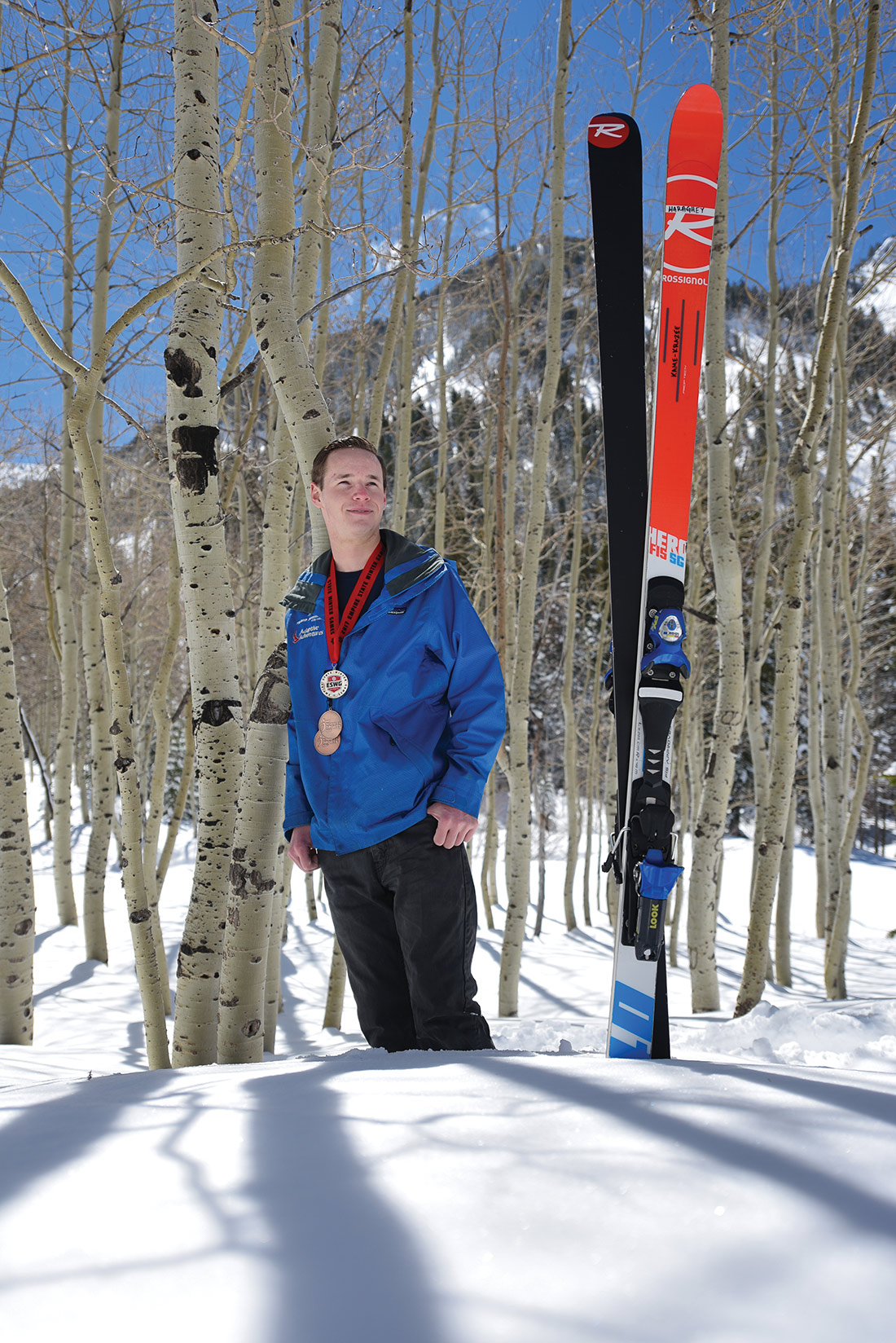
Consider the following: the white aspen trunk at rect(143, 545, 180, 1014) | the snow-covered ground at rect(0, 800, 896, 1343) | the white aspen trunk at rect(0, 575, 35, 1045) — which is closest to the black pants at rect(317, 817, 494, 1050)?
the snow-covered ground at rect(0, 800, 896, 1343)

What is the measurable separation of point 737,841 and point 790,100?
62.1 feet

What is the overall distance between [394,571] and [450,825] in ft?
2.03

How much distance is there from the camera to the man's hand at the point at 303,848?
2014 millimetres

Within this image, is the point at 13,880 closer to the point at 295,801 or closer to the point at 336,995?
the point at 295,801

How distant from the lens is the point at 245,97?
100 inches

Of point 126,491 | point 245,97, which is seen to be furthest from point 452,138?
point 126,491

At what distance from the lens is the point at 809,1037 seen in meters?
3.04

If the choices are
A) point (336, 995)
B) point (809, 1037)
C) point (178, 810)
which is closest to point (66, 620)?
point (178, 810)

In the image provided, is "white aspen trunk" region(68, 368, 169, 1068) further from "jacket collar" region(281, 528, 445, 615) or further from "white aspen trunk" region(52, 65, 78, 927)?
"white aspen trunk" region(52, 65, 78, 927)

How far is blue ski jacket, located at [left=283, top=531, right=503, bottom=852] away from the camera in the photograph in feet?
5.81

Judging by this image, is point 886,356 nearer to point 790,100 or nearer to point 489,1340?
point 790,100

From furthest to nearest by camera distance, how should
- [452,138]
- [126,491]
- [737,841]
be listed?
[737,841]
[126,491]
[452,138]

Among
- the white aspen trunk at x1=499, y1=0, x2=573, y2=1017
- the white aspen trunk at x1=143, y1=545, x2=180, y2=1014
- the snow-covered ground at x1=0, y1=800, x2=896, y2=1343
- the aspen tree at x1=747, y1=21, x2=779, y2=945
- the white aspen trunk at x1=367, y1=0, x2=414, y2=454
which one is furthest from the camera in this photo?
the aspen tree at x1=747, y1=21, x2=779, y2=945

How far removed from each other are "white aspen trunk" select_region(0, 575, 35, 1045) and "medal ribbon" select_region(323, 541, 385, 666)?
1926 millimetres
